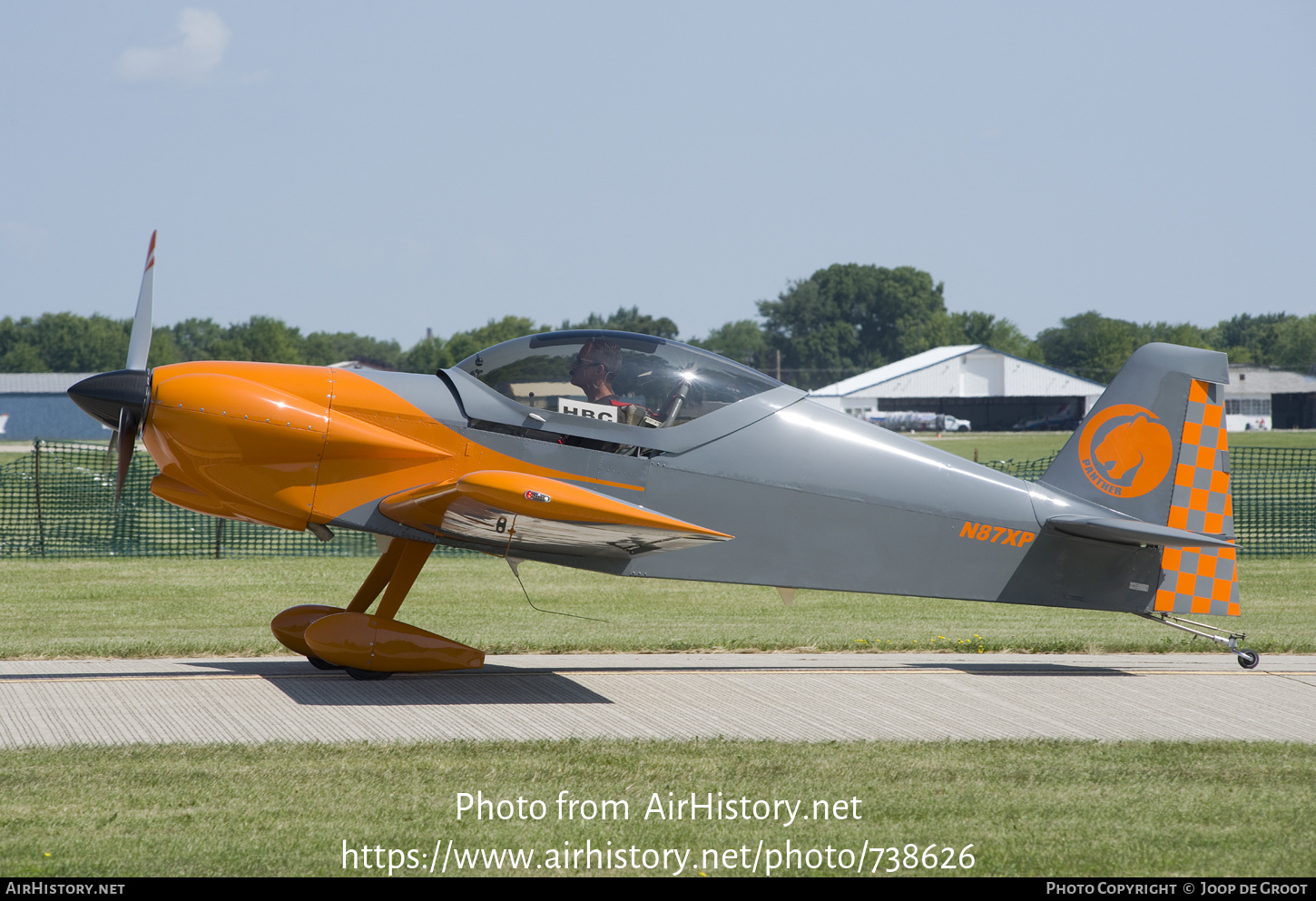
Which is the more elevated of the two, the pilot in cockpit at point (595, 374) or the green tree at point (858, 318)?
the green tree at point (858, 318)

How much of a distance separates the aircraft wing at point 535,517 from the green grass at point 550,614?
93.7 inches

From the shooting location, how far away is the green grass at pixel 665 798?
4504 millimetres

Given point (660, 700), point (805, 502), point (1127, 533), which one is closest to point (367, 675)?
point (660, 700)

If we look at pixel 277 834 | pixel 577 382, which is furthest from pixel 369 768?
pixel 577 382

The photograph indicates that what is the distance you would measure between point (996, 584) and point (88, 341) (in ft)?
416

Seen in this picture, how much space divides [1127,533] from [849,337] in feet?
469

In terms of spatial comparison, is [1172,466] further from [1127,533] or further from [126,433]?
[126,433]

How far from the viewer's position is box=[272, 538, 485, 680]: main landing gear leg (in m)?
7.73

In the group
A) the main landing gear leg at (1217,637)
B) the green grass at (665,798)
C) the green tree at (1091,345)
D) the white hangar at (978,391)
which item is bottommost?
the green grass at (665,798)

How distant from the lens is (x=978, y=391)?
307 ft

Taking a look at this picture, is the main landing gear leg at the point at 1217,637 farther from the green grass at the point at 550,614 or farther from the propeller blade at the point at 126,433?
the propeller blade at the point at 126,433

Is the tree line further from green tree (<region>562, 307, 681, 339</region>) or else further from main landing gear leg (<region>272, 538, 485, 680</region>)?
main landing gear leg (<region>272, 538, 485, 680</region>)

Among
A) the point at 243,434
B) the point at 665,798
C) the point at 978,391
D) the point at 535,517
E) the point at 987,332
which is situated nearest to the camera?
the point at 665,798

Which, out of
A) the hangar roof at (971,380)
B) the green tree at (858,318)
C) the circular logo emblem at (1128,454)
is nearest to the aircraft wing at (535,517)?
the circular logo emblem at (1128,454)
